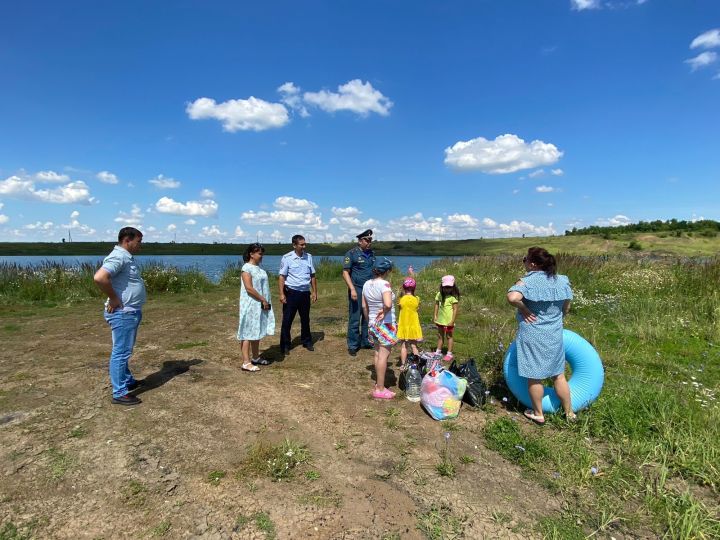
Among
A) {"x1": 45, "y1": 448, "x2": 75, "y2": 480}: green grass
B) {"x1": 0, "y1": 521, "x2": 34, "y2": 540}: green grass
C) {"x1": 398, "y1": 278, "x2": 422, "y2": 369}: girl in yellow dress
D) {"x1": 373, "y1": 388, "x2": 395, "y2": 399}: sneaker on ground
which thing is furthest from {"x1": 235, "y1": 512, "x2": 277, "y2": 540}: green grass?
{"x1": 398, "y1": 278, "x2": 422, "y2": 369}: girl in yellow dress

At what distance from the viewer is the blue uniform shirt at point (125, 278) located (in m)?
4.00

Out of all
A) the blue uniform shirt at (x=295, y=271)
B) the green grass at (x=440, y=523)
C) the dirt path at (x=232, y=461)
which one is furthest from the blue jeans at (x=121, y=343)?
the green grass at (x=440, y=523)

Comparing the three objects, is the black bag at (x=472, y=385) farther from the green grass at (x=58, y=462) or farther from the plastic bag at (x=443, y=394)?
the green grass at (x=58, y=462)

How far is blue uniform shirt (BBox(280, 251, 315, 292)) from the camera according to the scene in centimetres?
625

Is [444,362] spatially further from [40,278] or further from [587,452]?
[40,278]

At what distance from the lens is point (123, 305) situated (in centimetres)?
414

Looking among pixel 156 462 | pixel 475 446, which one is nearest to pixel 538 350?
pixel 475 446

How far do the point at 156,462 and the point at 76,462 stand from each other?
624 millimetres

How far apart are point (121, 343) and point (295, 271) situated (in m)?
2.69

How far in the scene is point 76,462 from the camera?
3098 millimetres

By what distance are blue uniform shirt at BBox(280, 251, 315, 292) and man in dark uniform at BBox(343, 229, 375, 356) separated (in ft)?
2.07

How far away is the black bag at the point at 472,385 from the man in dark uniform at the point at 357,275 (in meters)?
2.09

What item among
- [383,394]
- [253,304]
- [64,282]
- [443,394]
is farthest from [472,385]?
[64,282]

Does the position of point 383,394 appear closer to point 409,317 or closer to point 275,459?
point 409,317
